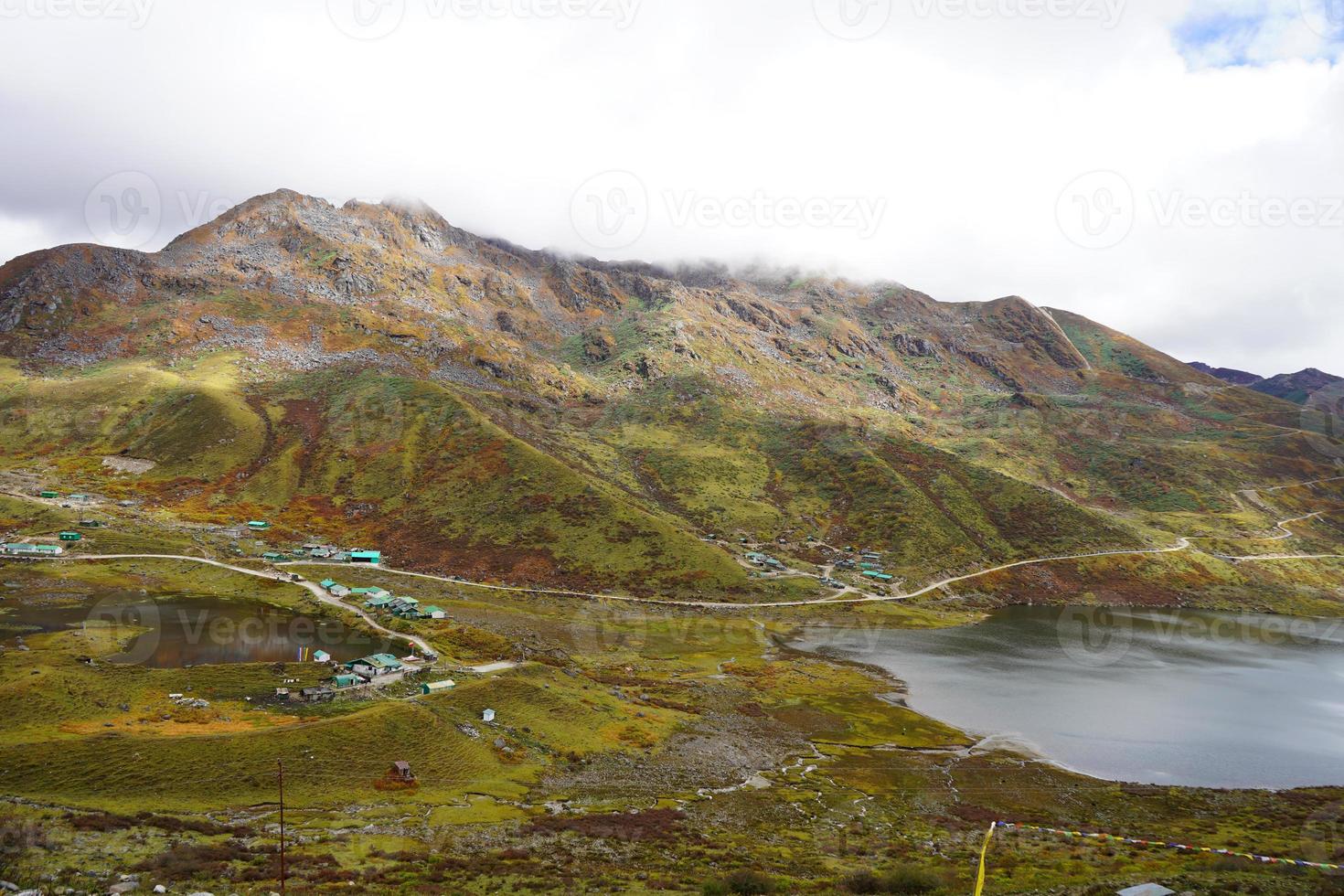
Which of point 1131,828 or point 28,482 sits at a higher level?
point 28,482

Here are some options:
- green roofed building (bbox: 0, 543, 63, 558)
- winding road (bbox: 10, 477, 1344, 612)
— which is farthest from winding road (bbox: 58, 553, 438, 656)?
green roofed building (bbox: 0, 543, 63, 558)

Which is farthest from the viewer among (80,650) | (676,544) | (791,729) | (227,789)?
(676,544)

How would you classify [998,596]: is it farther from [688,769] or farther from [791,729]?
[688,769]

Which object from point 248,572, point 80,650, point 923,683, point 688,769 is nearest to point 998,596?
point 923,683

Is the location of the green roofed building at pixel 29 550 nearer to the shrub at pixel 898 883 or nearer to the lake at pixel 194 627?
the lake at pixel 194 627

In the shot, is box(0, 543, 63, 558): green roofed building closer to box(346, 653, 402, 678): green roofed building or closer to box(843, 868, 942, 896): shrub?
box(346, 653, 402, 678): green roofed building

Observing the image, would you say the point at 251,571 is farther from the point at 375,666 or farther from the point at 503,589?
the point at 375,666

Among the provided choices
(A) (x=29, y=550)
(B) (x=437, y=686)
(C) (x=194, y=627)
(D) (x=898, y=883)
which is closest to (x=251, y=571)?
(C) (x=194, y=627)
